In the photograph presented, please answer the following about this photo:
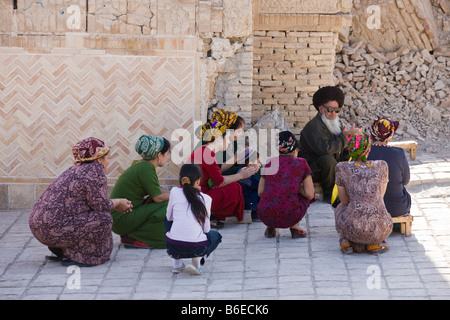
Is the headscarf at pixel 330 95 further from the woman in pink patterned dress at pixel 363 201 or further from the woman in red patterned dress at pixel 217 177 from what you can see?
the woman in pink patterned dress at pixel 363 201

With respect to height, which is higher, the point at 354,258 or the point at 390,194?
the point at 390,194

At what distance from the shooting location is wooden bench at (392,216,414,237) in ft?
20.2

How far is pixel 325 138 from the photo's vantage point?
24.1 feet

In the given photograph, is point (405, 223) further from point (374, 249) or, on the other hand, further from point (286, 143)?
point (286, 143)

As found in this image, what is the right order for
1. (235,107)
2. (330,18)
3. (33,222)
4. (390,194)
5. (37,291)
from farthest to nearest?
(330,18), (235,107), (390,194), (33,222), (37,291)

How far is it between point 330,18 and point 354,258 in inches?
145

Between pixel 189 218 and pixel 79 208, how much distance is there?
0.95m

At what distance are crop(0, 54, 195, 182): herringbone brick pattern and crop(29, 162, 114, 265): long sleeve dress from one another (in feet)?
6.05

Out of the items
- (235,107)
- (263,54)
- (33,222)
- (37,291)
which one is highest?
(263,54)

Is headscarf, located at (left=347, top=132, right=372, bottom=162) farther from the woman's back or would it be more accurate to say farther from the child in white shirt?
the child in white shirt

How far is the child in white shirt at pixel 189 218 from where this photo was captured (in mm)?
5152

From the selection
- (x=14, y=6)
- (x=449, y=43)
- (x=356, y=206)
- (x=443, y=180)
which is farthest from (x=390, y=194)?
(x=449, y=43)

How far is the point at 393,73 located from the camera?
10477 mm

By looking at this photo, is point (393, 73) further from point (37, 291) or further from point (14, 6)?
point (37, 291)
